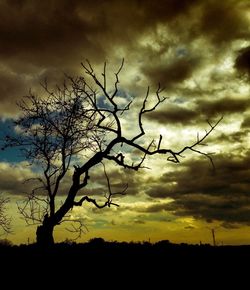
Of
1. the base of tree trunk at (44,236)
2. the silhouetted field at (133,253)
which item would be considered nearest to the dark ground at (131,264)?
the silhouetted field at (133,253)

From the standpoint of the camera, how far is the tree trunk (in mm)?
19547

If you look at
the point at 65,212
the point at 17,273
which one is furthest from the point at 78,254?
the point at 65,212

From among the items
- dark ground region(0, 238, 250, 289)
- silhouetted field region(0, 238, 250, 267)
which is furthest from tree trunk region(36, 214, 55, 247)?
dark ground region(0, 238, 250, 289)

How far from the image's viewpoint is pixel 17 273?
14102mm

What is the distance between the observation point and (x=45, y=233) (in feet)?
65.5

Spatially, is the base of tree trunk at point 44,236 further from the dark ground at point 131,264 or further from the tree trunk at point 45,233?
the dark ground at point 131,264

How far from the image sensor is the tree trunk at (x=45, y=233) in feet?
64.1

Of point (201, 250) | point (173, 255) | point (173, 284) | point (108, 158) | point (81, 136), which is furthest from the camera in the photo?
point (81, 136)

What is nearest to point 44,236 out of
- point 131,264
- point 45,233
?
point 45,233

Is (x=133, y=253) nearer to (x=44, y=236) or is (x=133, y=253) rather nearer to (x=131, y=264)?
(x=131, y=264)

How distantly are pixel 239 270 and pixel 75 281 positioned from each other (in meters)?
5.56

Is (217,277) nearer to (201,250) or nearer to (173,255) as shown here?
(173,255)

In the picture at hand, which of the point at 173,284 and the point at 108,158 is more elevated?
the point at 108,158

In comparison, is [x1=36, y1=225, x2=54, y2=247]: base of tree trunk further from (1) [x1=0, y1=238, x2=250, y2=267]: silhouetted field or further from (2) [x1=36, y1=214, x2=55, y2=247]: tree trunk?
(1) [x1=0, y1=238, x2=250, y2=267]: silhouetted field
